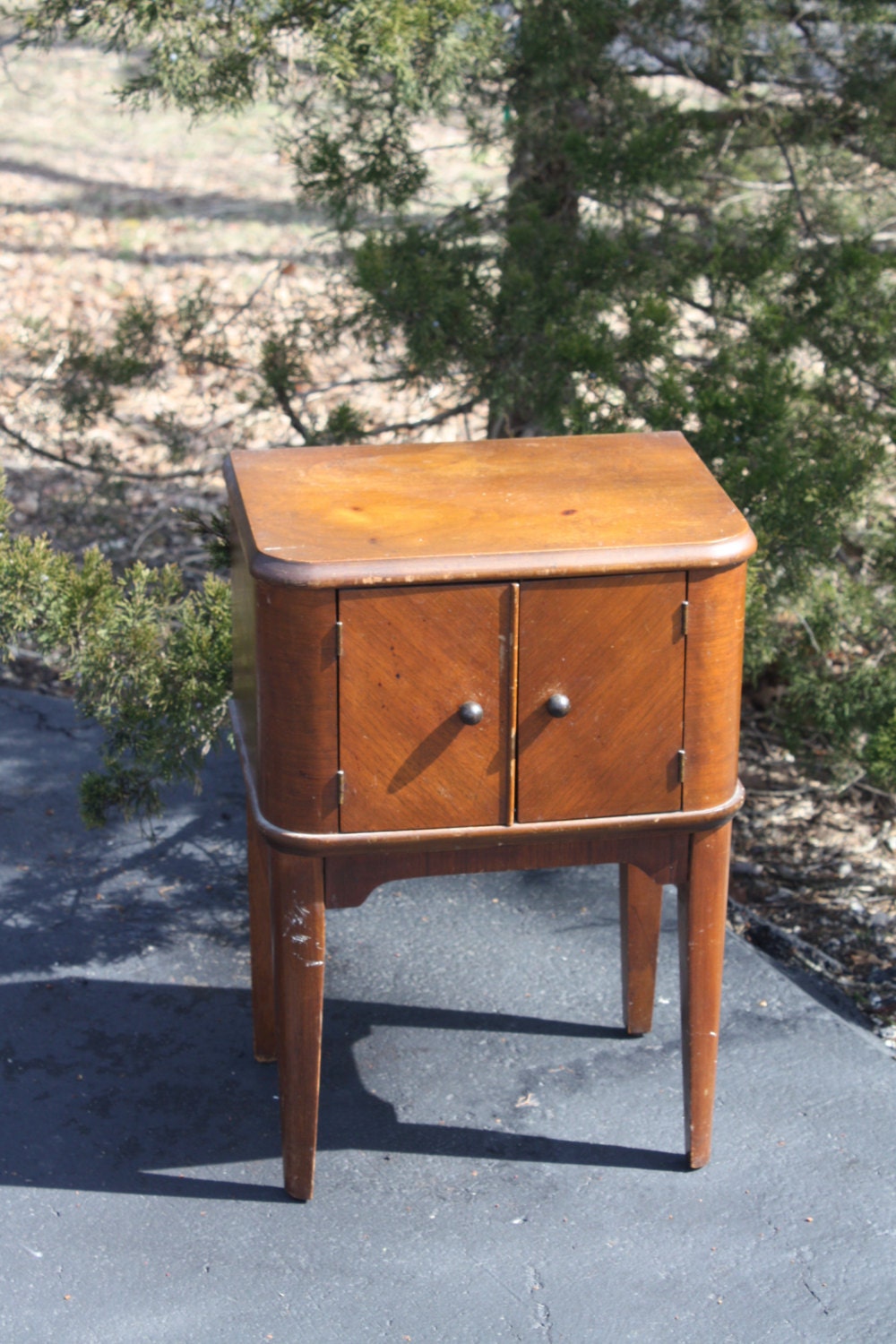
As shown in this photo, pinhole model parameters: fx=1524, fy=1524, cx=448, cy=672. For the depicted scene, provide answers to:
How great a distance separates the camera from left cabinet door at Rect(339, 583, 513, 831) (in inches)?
78.2

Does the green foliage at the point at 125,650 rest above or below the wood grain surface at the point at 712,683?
below

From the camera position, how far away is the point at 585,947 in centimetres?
307

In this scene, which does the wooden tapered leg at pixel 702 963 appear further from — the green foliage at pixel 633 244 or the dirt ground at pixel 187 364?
the green foliage at pixel 633 244

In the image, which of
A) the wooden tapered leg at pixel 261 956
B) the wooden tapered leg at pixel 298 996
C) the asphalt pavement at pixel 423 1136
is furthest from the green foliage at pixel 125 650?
the wooden tapered leg at pixel 298 996

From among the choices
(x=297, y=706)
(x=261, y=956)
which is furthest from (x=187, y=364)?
(x=297, y=706)

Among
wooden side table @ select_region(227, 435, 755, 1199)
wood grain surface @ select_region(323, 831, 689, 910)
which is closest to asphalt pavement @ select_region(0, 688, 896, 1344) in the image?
wooden side table @ select_region(227, 435, 755, 1199)

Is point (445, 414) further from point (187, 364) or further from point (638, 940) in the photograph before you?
point (638, 940)

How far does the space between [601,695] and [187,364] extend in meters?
2.38

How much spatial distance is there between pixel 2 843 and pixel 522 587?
6.05ft

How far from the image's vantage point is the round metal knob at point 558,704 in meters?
2.04

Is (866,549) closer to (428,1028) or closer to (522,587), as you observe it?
(428,1028)

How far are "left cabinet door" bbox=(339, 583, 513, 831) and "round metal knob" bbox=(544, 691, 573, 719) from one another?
57 millimetres

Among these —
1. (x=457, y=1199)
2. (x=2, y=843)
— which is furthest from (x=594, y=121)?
(x=457, y=1199)

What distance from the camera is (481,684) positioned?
2.04 metres
